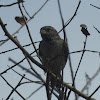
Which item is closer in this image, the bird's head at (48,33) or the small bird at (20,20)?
the small bird at (20,20)

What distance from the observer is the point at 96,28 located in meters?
2.52

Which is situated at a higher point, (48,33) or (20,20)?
(48,33)

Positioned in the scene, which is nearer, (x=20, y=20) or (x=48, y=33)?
(x=20, y=20)

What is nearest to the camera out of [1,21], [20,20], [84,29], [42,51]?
[1,21]

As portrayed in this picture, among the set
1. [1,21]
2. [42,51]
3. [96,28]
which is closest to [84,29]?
[96,28]

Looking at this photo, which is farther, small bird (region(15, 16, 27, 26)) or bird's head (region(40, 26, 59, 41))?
bird's head (region(40, 26, 59, 41))

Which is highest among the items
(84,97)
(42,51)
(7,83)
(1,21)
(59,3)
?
(42,51)

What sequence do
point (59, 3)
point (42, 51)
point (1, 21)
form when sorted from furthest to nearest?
1. point (42, 51)
2. point (59, 3)
3. point (1, 21)

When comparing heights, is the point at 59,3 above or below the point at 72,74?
above

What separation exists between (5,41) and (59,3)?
793mm

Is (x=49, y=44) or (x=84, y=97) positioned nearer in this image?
(x=84, y=97)

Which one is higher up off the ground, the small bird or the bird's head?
the bird's head

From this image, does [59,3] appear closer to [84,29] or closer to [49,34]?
[84,29]

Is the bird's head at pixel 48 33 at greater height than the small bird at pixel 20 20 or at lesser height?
greater
